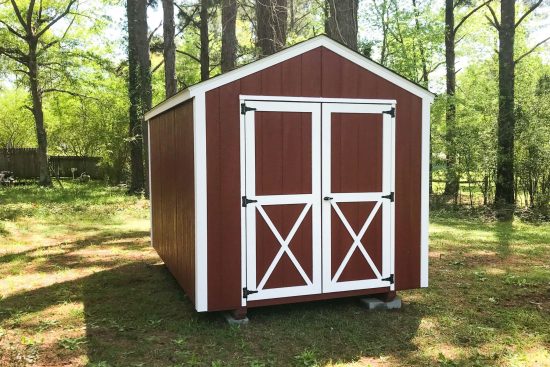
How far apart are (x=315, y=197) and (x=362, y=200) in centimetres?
55

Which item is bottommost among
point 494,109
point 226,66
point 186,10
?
point 494,109

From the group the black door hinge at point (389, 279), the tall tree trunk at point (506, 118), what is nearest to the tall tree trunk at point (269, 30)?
the black door hinge at point (389, 279)

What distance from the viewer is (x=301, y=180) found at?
5316 mm

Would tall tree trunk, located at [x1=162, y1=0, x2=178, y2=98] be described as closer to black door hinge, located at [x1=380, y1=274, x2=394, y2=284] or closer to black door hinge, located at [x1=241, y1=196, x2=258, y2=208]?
black door hinge, located at [x1=241, y1=196, x2=258, y2=208]

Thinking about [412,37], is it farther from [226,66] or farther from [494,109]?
[226,66]

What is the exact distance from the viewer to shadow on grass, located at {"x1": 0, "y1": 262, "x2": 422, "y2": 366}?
14.4 ft

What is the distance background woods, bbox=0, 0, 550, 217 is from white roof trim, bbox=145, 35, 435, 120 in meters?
2.66

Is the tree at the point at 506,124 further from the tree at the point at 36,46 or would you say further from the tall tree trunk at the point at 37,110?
the tall tree trunk at the point at 37,110

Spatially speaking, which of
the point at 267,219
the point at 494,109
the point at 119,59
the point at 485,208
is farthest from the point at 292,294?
the point at 119,59

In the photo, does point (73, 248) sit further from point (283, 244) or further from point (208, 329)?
point (283, 244)

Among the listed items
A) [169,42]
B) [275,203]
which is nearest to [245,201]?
[275,203]

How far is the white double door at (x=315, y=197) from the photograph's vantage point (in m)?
5.17

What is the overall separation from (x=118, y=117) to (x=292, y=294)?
15970 mm

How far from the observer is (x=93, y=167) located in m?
24.4
